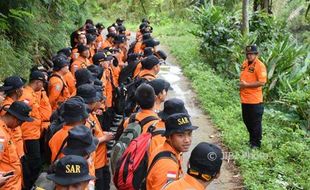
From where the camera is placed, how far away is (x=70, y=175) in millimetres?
3080

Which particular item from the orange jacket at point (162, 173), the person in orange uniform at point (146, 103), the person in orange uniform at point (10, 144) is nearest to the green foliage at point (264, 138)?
the person in orange uniform at point (146, 103)

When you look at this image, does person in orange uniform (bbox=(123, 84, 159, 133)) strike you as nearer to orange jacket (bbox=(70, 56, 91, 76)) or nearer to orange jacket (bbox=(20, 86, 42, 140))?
orange jacket (bbox=(20, 86, 42, 140))

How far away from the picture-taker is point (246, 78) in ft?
24.7

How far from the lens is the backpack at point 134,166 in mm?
3908

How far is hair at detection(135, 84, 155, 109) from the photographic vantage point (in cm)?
459

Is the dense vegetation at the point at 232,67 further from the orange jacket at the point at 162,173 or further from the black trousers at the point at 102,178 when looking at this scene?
the orange jacket at the point at 162,173

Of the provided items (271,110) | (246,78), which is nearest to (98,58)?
(246,78)

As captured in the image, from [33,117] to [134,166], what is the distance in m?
2.59

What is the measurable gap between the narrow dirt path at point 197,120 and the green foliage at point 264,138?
0.15m

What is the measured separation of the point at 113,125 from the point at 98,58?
1.67 meters

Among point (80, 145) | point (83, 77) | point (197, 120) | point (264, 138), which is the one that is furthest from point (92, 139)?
point (197, 120)

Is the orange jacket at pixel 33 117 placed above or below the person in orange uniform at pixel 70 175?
below

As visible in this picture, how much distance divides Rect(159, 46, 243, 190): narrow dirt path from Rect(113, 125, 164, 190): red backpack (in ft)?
9.31

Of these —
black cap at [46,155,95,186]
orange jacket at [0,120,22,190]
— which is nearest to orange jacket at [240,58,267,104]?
orange jacket at [0,120,22,190]
